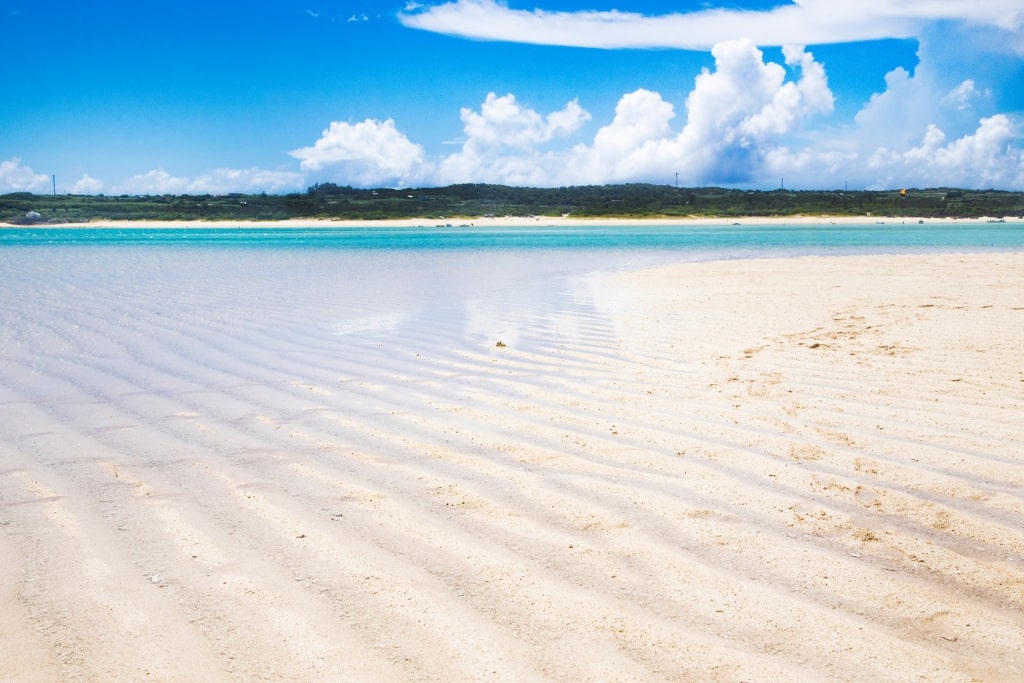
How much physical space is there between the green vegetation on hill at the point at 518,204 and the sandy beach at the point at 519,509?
8556 cm

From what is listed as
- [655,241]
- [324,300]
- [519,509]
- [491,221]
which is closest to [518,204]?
[491,221]

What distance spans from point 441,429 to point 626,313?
584cm

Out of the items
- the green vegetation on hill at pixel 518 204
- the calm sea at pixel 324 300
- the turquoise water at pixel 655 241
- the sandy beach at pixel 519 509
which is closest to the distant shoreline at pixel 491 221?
the green vegetation on hill at pixel 518 204

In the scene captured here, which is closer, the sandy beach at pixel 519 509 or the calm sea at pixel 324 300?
the sandy beach at pixel 519 509

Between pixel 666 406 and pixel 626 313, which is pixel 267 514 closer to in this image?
pixel 666 406

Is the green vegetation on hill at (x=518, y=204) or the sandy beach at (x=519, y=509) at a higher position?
the green vegetation on hill at (x=518, y=204)

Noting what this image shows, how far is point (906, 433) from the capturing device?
4.45 metres

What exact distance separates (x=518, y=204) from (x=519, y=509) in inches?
4154

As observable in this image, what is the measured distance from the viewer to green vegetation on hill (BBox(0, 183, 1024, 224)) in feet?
301

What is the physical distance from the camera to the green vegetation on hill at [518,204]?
91.8 meters

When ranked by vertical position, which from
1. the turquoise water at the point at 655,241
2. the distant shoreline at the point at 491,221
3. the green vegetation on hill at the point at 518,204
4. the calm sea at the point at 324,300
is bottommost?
the calm sea at the point at 324,300

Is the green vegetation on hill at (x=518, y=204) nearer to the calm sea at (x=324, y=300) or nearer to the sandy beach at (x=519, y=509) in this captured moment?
the calm sea at (x=324, y=300)

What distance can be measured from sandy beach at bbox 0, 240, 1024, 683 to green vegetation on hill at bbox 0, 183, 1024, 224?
281ft

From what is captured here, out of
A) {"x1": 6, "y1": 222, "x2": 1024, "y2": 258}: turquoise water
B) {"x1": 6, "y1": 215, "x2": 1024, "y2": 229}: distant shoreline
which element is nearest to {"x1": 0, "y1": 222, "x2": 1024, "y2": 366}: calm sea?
{"x1": 6, "y1": 222, "x2": 1024, "y2": 258}: turquoise water
